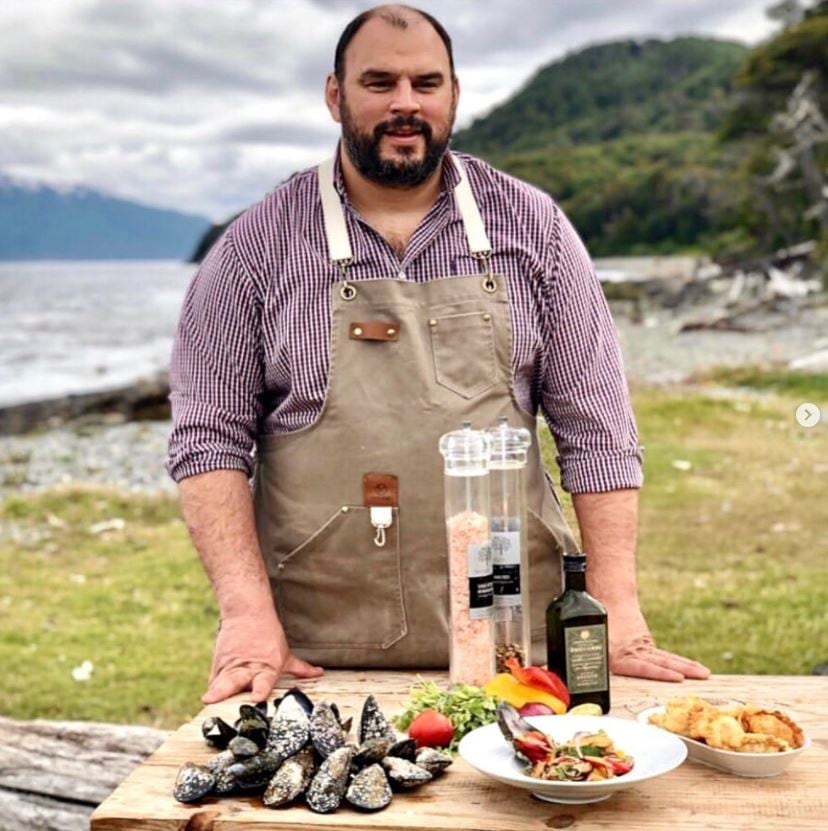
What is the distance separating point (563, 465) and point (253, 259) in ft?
2.61

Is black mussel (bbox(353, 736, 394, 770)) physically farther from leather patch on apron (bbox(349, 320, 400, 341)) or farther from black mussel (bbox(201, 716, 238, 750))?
leather patch on apron (bbox(349, 320, 400, 341))

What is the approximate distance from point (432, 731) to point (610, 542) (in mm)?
882

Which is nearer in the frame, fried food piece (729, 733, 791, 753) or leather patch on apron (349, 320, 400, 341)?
fried food piece (729, 733, 791, 753)

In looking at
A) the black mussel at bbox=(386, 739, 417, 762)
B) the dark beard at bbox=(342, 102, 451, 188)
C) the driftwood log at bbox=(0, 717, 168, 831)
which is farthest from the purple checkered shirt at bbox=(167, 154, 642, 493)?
the driftwood log at bbox=(0, 717, 168, 831)

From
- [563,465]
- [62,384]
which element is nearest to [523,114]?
[62,384]

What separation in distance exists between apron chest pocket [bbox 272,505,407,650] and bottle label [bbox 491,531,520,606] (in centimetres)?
49

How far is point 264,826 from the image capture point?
1858 mm

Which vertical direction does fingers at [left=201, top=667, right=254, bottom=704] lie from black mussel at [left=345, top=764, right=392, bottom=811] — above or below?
above

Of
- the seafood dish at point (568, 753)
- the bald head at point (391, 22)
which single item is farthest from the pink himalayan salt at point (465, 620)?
the bald head at point (391, 22)

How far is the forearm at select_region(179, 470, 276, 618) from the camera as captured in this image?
2.77 meters

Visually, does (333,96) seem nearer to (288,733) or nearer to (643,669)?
(643,669)

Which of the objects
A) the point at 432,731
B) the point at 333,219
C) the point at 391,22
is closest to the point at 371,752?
the point at 432,731

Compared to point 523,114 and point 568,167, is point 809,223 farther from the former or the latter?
point 523,114

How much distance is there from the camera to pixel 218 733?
2.12m
